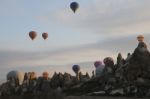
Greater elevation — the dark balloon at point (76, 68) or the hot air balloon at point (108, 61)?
the dark balloon at point (76, 68)

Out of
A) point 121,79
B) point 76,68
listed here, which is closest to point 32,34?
point 76,68

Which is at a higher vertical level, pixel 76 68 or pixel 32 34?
pixel 32 34

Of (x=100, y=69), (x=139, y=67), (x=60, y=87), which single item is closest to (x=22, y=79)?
(x=60, y=87)

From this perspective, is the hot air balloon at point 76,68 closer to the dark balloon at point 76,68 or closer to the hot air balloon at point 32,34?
the dark balloon at point 76,68

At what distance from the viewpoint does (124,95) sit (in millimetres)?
61938

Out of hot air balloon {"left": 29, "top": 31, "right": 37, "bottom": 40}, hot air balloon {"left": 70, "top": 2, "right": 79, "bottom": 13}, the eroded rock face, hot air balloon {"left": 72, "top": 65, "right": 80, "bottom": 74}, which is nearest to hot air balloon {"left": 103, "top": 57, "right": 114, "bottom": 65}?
the eroded rock face

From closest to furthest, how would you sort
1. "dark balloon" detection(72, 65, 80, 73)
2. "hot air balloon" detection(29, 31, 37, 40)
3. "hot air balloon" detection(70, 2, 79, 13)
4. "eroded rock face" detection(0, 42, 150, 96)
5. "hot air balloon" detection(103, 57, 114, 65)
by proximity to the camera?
"eroded rock face" detection(0, 42, 150, 96) → "hot air balloon" detection(103, 57, 114, 65) → "hot air balloon" detection(70, 2, 79, 13) → "hot air balloon" detection(29, 31, 37, 40) → "dark balloon" detection(72, 65, 80, 73)

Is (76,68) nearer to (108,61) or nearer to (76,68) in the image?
(76,68)

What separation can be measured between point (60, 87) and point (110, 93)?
907 inches

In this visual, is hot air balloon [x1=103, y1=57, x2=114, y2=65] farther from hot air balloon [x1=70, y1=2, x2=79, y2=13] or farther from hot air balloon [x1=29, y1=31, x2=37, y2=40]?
hot air balloon [x1=29, y1=31, x2=37, y2=40]

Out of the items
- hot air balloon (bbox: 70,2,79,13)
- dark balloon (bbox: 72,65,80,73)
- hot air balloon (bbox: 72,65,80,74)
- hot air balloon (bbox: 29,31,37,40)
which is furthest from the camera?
dark balloon (bbox: 72,65,80,73)

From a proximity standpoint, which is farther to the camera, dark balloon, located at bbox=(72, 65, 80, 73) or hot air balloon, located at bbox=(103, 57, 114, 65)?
dark balloon, located at bbox=(72, 65, 80, 73)

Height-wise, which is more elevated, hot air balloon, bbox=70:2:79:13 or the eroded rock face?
hot air balloon, bbox=70:2:79:13

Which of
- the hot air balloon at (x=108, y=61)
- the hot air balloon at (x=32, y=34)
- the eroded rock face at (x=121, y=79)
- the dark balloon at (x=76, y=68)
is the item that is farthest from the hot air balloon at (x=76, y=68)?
the hot air balloon at (x=108, y=61)
